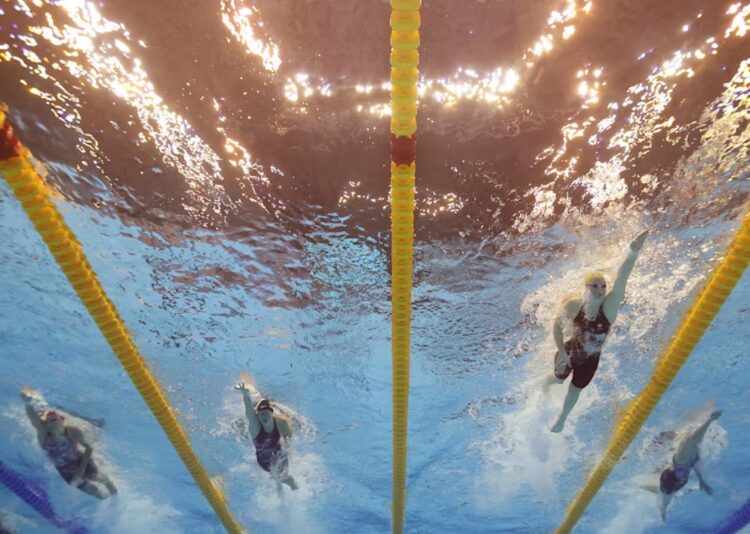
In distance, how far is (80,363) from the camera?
7746 mm

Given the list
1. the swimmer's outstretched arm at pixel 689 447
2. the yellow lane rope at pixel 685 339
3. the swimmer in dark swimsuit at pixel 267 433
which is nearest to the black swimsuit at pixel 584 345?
the yellow lane rope at pixel 685 339

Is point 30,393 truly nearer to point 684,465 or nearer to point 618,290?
point 618,290

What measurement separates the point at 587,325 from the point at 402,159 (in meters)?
3.58

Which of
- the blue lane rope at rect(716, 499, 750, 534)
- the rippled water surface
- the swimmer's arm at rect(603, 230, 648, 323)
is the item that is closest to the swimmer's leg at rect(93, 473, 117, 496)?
the rippled water surface

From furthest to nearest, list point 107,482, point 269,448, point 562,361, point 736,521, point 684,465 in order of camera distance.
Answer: point 736,521
point 107,482
point 684,465
point 269,448
point 562,361

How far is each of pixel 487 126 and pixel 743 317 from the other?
556cm

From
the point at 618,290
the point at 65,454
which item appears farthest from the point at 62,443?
the point at 618,290

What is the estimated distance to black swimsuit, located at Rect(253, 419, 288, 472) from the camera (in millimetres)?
6906

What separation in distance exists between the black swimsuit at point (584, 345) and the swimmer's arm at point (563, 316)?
0.06 metres

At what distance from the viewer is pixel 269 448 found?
7078 millimetres

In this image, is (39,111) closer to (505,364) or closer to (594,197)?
(594,197)

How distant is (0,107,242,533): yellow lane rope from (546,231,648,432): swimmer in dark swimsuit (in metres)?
4.11

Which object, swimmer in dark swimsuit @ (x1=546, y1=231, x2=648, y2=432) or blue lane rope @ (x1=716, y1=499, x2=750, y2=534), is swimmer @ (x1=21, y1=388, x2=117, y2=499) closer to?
swimmer in dark swimsuit @ (x1=546, y1=231, x2=648, y2=432)

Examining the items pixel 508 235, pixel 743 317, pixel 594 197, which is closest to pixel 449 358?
pixel 508 235
